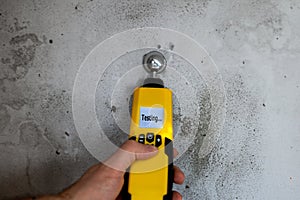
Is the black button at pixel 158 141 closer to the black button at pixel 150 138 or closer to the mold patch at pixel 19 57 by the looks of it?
the black button at pixel 150 138

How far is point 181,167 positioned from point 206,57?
0.28 metres

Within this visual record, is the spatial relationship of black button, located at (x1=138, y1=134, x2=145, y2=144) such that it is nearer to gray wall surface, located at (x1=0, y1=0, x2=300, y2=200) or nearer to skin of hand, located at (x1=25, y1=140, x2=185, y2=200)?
skin of hand, located at (x1=25, y1=140, x2=185, y2=200)

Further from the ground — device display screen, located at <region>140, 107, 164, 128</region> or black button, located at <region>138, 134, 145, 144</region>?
device display screen, located at <region>140, 107, 164, 128</region>

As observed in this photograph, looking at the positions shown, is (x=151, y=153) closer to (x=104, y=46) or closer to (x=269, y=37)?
(x=104, y=46)

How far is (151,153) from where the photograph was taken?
0.79 m

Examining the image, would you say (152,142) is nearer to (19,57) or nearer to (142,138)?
(142,138)

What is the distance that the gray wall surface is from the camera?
950 millimetres

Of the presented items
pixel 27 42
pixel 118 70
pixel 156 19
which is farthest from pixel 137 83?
pixel 27 42

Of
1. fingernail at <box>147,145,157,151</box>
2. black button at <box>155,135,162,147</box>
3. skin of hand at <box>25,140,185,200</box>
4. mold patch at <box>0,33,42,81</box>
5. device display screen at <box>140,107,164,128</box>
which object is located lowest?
skin of hand at <box>25,140,185,200</box>

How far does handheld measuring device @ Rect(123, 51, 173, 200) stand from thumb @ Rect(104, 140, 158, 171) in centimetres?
1

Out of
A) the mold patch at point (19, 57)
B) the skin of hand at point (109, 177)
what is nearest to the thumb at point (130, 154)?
the skin of hand at point (109, 177)

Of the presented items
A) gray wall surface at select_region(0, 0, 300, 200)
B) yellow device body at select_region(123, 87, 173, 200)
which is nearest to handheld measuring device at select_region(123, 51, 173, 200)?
yellow device body at select_region(123, 87, 173, 200)

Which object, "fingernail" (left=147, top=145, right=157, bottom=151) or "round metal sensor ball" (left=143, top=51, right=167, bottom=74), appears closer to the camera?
"fingernail" (left=147, top=145, right=157, bottom=151)

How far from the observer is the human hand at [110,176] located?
2.60 ft
